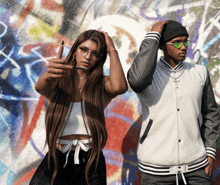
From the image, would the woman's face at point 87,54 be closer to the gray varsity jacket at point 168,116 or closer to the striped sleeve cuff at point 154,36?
the gray varsity jacket at point 168,116

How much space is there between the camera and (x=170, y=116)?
2.03 meters

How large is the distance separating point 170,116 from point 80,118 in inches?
28.3

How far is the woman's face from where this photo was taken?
206 centimetres

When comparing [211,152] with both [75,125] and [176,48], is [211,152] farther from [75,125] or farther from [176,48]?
[75,125]

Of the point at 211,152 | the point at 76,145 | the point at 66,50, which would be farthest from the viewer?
the point at 66,50

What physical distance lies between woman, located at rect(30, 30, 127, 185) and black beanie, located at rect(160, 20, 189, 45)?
459mm

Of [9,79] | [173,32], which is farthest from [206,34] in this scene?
[9,79]

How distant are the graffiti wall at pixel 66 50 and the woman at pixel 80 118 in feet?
3.60

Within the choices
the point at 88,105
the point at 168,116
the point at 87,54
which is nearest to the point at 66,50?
the point at 87,54

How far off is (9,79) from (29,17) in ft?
2.78

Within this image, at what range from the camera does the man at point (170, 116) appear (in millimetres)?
1988

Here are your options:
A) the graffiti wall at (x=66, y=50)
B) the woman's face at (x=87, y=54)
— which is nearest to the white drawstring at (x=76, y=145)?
the woman's face at (x=87, y=54)

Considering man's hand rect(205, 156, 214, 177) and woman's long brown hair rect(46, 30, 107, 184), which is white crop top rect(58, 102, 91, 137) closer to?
woman's long brown hair rect(46, 30, 107, 184)

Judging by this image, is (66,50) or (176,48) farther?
(66,50)
